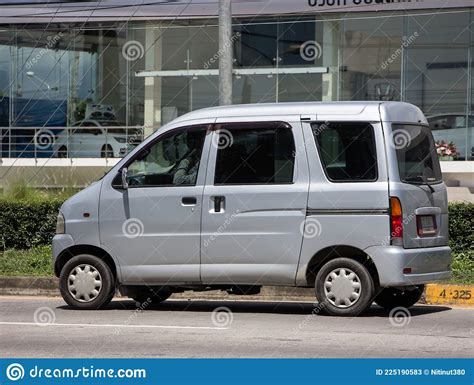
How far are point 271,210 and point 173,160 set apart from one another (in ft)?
4.06

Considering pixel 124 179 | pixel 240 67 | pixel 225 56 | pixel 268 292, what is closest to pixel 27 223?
pixel 225 56

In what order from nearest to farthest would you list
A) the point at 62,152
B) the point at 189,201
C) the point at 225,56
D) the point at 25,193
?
the point at 189,201, the point at 225,56, the point at 25,193, the point at 62,152

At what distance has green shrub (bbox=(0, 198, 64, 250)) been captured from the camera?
1739 cm

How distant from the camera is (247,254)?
37.4 feet

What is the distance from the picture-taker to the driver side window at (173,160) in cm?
1167

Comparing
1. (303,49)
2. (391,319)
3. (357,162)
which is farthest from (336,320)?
(303,49)

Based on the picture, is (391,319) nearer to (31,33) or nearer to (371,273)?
(371,273)

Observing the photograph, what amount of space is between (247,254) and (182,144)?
4.51ft

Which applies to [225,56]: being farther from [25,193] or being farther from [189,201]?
[25,193]

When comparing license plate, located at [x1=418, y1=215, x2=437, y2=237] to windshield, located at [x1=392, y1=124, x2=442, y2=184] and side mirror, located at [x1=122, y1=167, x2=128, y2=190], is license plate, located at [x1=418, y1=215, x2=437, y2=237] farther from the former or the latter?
side mirror, located at [x1=122, y1=167, x2=128, y2=190]

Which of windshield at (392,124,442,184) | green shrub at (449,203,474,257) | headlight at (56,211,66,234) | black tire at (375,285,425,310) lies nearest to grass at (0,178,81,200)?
headlight at (56,211,66,234)

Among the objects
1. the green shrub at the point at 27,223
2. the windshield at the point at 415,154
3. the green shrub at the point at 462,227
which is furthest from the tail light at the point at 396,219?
the green shrub at the point at 27,223

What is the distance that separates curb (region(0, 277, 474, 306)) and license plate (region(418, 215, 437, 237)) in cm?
182

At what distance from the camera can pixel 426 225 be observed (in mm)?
11328
